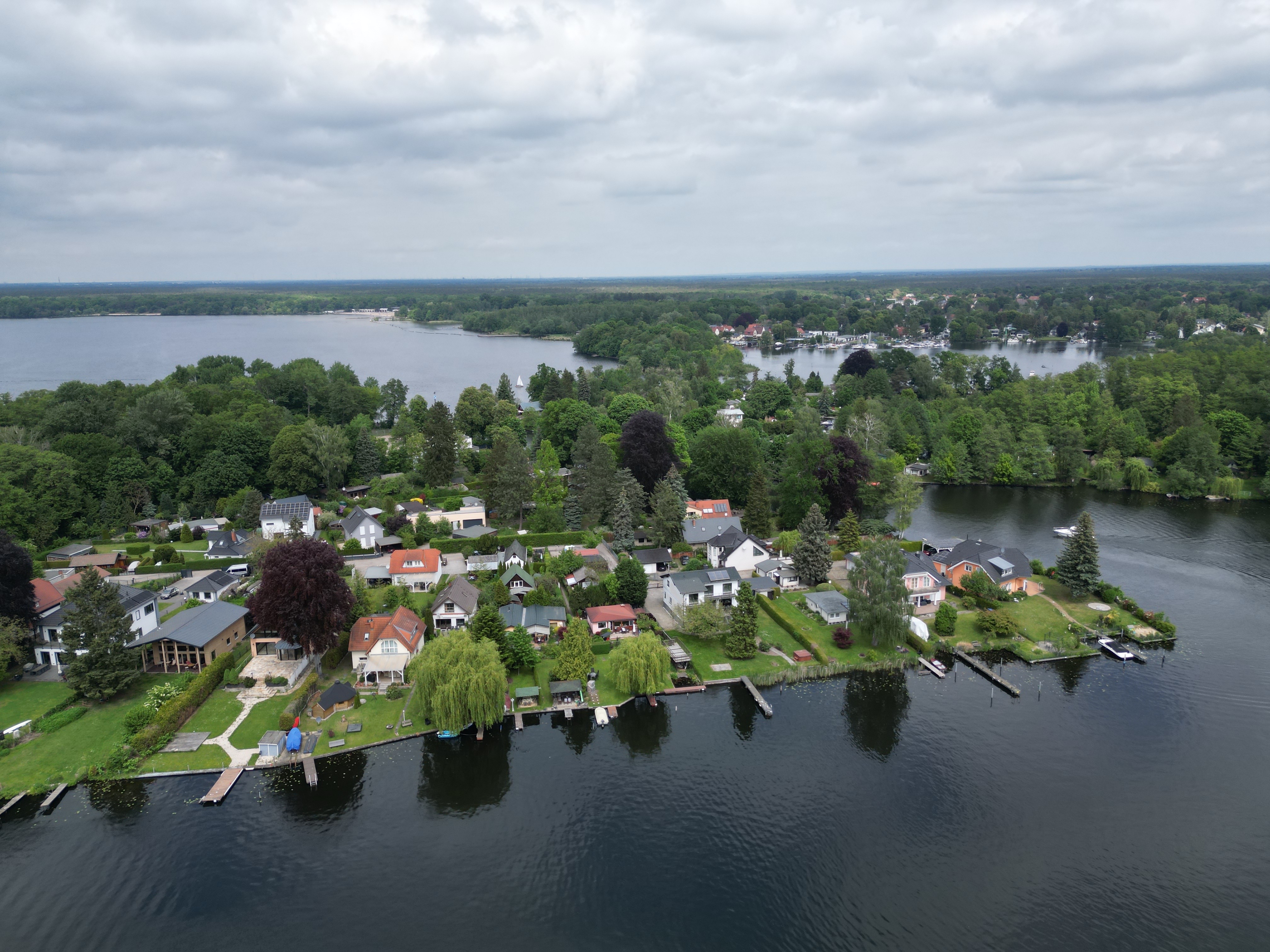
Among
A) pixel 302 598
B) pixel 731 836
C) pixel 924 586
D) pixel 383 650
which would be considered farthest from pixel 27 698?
pixel 924 586

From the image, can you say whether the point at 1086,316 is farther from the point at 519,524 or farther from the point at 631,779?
the point at 631,779

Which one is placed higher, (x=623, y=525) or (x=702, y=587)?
(x=623, y=525)

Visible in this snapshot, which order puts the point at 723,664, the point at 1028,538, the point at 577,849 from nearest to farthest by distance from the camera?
the point at 577,849
the point at 723,664
the point at 1028,538

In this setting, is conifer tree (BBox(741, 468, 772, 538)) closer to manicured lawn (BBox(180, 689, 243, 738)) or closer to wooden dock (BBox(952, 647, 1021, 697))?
wooden dock (BBox(952, 647, 1021, 697))

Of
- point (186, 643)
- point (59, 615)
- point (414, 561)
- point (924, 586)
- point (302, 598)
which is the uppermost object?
point (302, 598)

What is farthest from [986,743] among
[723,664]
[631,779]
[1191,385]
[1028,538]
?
[1191,385]

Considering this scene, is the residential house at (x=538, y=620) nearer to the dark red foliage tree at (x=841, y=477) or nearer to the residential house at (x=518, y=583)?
the residential house at (x=518, y=583)

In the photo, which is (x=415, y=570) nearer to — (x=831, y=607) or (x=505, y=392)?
(x=831, y=607)

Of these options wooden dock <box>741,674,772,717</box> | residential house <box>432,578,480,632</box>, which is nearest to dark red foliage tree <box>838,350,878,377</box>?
wooden dock <box>741,674,772,717</box>
